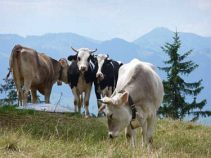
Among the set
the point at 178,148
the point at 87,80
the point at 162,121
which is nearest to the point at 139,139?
the point at 178,148

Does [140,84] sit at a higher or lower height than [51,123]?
higher

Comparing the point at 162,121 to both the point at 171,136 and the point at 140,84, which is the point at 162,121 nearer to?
the point at 171,136

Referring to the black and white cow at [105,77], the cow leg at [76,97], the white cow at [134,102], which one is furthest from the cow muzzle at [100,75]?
the white cow at [134,102]

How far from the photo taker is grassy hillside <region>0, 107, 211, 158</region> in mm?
7719

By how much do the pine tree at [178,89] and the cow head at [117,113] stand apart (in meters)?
28.7

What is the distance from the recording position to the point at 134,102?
10.3m

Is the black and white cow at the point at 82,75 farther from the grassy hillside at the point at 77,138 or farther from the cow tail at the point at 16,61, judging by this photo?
the grassy hillside at the point at 77,138

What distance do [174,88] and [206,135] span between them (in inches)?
1099

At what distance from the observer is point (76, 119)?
45.3ft

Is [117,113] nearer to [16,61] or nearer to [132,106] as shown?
[132,106]

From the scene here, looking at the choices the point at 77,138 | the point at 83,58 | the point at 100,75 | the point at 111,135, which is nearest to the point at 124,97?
the point at 111,135

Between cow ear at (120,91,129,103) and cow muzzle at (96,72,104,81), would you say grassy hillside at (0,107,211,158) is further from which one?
cow muzzle at (96,72,104,81)

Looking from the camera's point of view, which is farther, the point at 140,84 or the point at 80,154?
the point at 140,84

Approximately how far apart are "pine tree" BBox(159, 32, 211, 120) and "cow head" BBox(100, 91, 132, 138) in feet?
94.3
